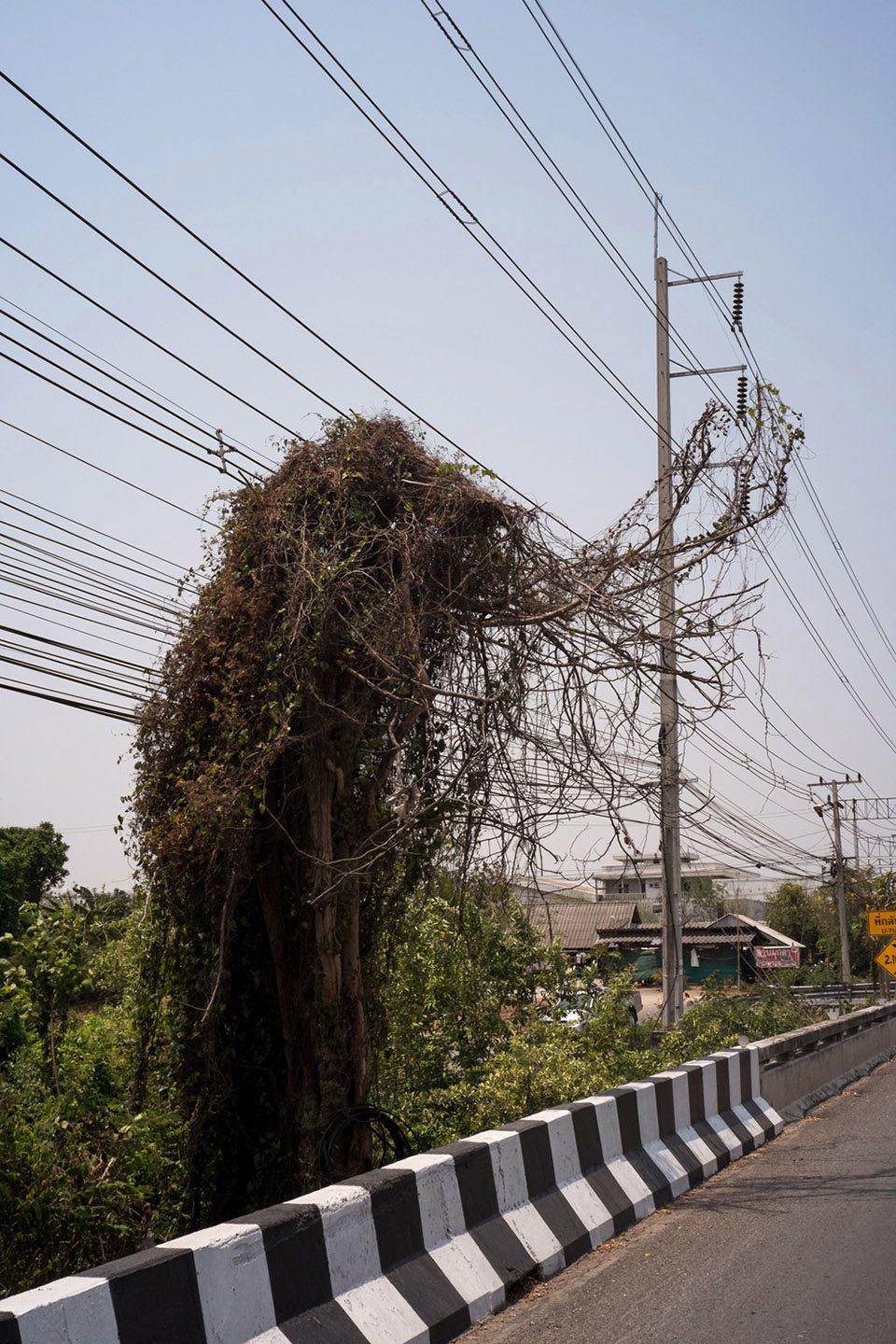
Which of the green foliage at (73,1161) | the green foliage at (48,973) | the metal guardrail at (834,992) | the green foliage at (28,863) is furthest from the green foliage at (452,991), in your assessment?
the green foliage at (28,863)

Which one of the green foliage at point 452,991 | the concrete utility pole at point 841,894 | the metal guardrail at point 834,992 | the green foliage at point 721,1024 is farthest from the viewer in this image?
the concrete utility pole at point 841,894

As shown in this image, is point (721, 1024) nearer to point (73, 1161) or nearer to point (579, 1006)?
point (579, 1006)

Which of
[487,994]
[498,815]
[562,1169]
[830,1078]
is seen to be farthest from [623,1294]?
[830,1078]

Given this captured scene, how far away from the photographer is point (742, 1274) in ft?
18.3

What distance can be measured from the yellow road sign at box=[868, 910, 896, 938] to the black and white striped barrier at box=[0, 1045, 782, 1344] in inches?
1060

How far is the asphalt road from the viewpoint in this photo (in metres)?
4.76

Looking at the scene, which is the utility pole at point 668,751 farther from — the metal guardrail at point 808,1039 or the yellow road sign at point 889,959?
the yellow road sign at point 889,959

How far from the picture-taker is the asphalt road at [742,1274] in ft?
15.6

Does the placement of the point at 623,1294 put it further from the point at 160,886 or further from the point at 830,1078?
the point at 830,1078

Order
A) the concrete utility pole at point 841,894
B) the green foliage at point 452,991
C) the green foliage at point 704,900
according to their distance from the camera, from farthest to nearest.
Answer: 1. the green foliage at point 704,900
2. the concrete utility pole at point 841,894
3. the green foliage at point 452,991

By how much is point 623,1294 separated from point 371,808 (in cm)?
376

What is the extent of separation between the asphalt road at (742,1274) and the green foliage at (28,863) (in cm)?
3958

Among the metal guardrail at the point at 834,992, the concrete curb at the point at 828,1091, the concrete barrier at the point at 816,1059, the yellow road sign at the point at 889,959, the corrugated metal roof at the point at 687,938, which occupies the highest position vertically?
the corrugated metal roof at the point at 687,938

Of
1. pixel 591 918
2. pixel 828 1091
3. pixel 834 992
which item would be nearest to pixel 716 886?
pixel 591 918
